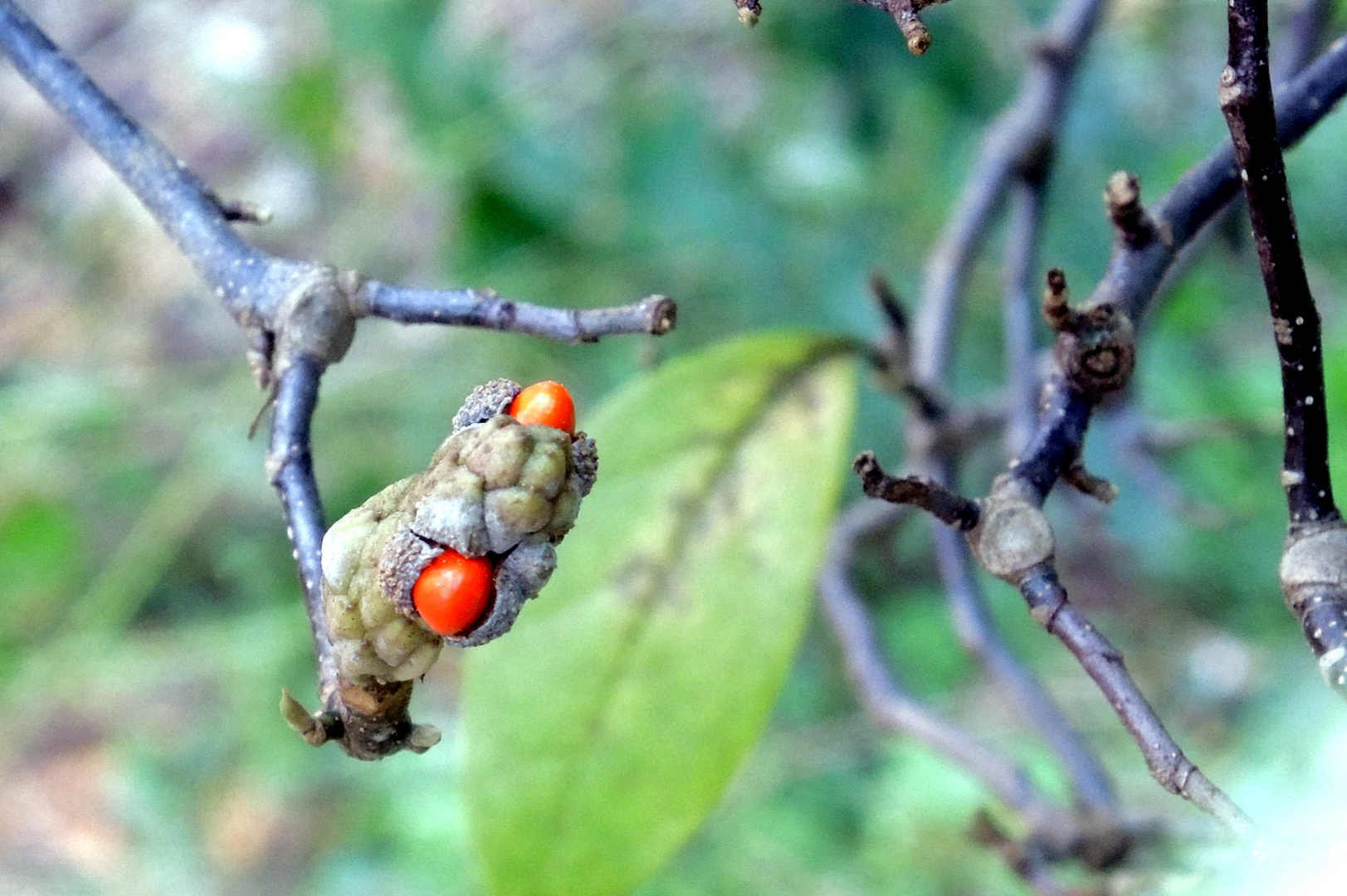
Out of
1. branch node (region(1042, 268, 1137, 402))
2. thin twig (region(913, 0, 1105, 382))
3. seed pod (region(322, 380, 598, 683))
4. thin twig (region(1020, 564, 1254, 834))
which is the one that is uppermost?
thin twig (region(913, 0, 1105, 382))

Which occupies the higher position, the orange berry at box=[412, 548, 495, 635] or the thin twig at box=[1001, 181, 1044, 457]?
the thin twig at box=[1001, 181, 1044, 457]

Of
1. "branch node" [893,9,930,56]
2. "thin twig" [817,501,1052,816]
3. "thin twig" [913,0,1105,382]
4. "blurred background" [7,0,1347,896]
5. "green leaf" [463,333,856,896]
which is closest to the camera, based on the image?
"branch node" [893,9,930,56]

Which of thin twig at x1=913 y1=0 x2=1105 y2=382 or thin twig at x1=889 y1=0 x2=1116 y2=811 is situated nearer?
thin twig at x1=889 y1=0 x2=1116 y2=811

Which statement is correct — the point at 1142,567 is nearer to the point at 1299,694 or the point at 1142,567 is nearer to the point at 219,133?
the point at 1299,694

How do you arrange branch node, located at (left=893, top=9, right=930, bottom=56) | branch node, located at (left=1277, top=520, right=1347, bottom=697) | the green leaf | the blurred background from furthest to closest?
the blurred background < the green leaf < branch node, located at (left=1277, top=520, right=1347, bottom=697) < branch node, located at (left=893, top=9, right=930, bottom=56)

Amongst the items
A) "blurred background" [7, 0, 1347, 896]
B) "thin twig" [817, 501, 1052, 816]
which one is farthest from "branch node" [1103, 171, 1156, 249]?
"blurred background" [7, 0, 1347, 896]

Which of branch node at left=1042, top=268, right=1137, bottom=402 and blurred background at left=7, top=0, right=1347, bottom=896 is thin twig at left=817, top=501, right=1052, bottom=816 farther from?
branch node at left=1042, top=268, right=1137, bottom=402

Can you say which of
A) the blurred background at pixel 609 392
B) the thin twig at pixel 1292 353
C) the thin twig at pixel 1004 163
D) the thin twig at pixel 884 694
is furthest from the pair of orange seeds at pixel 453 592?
the blurred background at pixel 609 392
